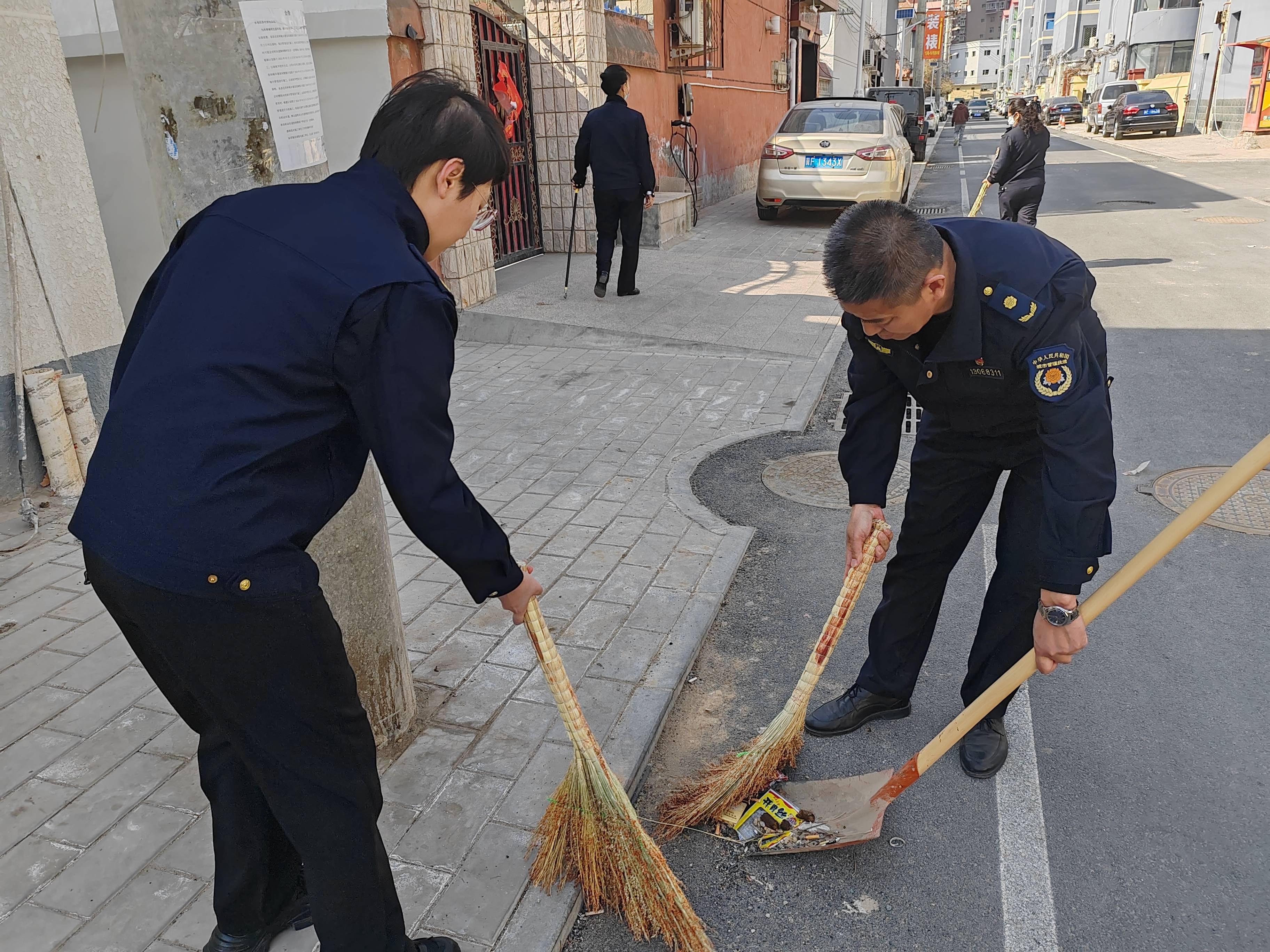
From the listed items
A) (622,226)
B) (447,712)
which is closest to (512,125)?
(622,226)

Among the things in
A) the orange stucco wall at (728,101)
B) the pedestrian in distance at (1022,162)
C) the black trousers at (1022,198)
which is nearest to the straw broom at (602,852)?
the pedestrian in distance at (1022,162)

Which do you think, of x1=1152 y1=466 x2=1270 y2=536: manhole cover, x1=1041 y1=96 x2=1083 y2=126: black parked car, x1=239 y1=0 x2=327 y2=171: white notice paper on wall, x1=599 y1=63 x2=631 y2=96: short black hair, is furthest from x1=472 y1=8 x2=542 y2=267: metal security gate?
x1=1041 y1=96 x2=1083 y2=126: black parked car

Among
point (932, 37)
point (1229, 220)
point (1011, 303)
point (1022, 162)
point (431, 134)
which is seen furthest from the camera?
point (932, 37)

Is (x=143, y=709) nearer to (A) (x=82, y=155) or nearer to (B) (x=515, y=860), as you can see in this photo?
(B) (x=515, y=860)

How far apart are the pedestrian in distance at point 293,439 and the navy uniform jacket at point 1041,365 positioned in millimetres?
1227

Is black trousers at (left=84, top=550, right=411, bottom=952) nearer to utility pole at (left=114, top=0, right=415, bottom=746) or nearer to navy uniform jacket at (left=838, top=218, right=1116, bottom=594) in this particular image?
utility pole at (left=114, top=0, right=415, bottom=746)

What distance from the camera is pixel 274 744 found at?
1.77 meters

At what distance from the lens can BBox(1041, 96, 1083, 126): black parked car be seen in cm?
4869

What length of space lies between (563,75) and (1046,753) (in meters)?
9.50

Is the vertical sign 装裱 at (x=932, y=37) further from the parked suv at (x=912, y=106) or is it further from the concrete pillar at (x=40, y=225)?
the concrete pillar at (x=40, y=225)

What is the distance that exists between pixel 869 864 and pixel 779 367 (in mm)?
5035

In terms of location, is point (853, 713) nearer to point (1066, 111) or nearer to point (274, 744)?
point (274, 744)

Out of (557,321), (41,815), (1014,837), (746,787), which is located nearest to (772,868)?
(746,787)

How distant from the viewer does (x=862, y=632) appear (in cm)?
377
